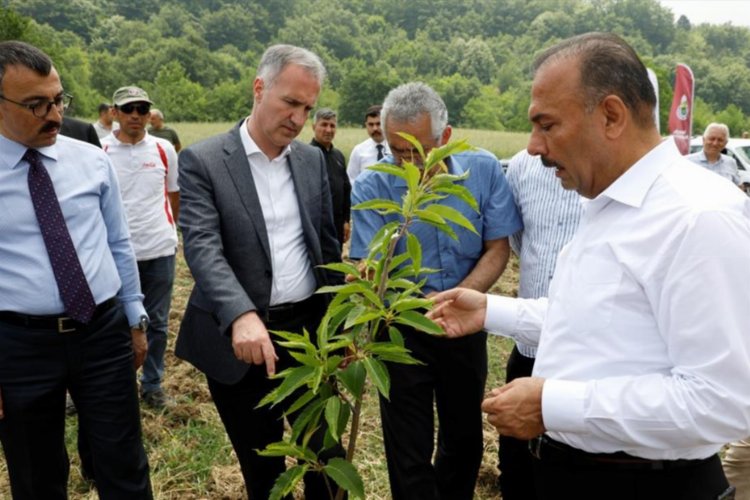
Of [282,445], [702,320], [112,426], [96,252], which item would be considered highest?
[702,320]

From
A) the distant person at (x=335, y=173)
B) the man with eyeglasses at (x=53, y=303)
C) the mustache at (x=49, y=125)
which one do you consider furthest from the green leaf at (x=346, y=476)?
the distant person at (x=335, y=173)

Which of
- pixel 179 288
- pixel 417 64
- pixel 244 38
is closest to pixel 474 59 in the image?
pixel 417 64

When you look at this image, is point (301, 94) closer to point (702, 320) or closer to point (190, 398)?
point (702, 320)

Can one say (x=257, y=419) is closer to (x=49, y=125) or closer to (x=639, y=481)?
(x=49, y=125)

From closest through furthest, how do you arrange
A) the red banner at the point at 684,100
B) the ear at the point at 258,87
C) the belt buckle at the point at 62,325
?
the belt buckle at the point at 62,325 < the ear at the point at 258,87 < the red banner at the point at 684,100

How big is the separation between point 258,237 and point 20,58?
1.10 meters

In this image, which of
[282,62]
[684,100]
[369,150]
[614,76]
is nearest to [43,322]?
[282,62]

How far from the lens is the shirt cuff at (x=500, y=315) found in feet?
7.17

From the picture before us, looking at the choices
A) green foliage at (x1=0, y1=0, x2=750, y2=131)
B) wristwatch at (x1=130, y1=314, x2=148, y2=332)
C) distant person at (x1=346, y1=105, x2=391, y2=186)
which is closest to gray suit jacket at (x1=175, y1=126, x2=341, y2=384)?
wristwatch at (x1=130, y1=314, x2=148, y2=332)

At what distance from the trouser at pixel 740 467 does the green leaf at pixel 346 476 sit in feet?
7.11

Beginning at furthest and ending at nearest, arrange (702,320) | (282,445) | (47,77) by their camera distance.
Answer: (47,77) → (282,445) → (702,320)

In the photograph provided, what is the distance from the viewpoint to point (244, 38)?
255ft

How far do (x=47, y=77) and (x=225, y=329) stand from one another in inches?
47.0

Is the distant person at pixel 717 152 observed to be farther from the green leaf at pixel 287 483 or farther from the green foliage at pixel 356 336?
the green leaf at pixel 287 483
